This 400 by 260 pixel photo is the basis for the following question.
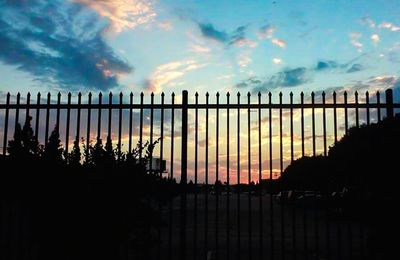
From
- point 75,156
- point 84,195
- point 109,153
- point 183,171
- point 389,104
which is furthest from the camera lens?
point 389,104

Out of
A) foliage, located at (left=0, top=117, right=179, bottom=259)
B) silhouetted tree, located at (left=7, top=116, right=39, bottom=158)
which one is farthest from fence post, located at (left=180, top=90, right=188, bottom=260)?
silhouetted tree, located at (left=7, top=116, right=39, bottom=158)

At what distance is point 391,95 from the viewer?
25.2 ft

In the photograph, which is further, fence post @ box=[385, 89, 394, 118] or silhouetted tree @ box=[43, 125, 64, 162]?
fence post @ box=[385, 89, 394, 118]

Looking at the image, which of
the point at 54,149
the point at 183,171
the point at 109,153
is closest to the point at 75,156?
the point at 54,149

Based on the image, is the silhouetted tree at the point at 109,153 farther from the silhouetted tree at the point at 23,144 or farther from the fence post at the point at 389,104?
the fence post at the point at 389,104

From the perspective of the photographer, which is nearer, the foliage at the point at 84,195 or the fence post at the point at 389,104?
the foliage at the point at 84,195

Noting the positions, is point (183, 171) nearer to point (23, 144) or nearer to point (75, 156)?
point (75, 156)

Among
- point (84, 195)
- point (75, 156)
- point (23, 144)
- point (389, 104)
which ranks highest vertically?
point (389, 104)

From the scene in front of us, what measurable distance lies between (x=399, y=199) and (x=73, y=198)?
5.08m

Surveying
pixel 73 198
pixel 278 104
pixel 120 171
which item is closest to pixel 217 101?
pixel 278 104

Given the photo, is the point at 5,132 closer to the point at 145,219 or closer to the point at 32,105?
the point at 32,105

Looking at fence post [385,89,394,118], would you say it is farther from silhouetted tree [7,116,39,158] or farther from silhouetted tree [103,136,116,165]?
silhouetted tree [7,116,39,158]

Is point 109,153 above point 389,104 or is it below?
below

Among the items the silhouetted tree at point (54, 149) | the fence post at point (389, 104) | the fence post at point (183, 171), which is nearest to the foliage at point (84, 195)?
the silhouetted tree at point (54, 149)
